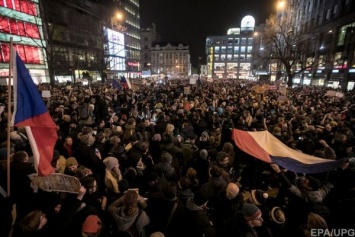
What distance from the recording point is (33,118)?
3.81 meters

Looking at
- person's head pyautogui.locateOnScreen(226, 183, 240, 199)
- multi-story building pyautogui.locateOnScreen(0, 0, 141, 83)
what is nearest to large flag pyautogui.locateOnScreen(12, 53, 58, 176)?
person's head pyautogui.locateOnScreen(226, 183, 240, 199)

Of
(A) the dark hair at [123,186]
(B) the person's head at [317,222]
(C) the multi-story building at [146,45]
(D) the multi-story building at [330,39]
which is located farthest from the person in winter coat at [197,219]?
(C) the multi-story building at [146,45]

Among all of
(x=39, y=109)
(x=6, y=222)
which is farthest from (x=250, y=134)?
(x=6, y=222)

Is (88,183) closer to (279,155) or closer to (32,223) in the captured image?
(32,223)

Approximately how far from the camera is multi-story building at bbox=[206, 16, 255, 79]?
388 ft

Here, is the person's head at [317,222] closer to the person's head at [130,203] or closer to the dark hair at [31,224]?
the person's head at [130,203]

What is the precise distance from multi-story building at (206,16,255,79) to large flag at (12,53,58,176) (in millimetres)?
121601

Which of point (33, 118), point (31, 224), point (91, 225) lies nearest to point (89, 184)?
point (91, 225)

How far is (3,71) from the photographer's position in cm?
3234

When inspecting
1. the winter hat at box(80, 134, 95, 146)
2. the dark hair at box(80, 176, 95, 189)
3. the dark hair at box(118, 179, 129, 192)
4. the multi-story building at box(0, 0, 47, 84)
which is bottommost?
the dark hair at box(118, 179, 129, 192)

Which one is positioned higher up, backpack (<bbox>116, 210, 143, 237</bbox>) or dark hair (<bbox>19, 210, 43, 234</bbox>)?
dark hair (<bbox>19, 210, 43, 234</bbox>)

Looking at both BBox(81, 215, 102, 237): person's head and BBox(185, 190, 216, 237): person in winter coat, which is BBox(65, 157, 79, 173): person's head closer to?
BBox(81, 215, 102, 237): person's head

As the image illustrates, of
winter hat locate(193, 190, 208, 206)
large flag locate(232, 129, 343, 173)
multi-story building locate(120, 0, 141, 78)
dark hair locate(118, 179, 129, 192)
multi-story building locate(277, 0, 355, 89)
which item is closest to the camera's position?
winter hat locate(193, 190, 208, 206)

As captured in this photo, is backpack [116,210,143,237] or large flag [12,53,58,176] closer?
backpack [116,210,143,237]
